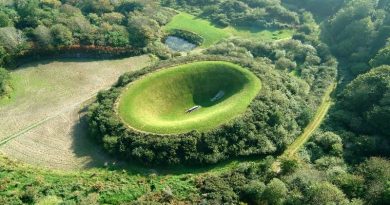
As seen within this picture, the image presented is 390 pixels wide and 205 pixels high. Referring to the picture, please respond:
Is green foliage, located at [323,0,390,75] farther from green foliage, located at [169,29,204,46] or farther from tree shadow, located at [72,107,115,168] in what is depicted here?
tree shadow, located at [72,107,115,168]

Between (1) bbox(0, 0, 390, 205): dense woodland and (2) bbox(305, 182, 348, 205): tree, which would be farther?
(1) bbox(0, 0, 390, 205): dense woodland

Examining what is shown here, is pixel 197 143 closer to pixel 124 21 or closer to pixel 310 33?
pixel 124 21

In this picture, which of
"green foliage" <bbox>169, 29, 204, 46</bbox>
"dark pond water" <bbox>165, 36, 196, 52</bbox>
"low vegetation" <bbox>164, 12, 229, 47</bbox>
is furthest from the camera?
"low vegetation" <bbox>164, 12, 229, 47</bbox>

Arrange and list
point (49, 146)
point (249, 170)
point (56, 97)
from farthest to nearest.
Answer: point (56, 97), point (49, 146), point (249, 170)

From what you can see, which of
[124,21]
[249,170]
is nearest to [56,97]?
[124,21]

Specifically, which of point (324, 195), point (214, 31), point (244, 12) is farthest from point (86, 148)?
point (244, 12)

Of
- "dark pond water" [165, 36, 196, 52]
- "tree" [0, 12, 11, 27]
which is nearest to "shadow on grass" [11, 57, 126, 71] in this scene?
"tree" [0, 12, 11, 27]

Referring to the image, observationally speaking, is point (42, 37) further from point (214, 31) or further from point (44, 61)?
point (214, 31)
